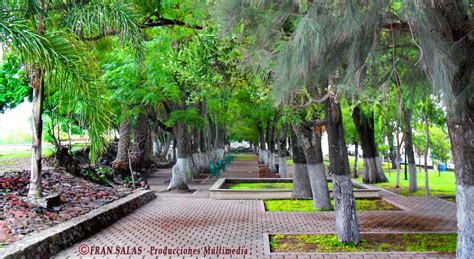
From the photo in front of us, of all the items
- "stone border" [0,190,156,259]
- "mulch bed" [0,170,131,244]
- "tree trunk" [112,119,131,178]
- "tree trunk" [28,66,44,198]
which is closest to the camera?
"stone border" [0,190,156,259]

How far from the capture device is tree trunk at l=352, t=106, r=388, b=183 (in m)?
20.0

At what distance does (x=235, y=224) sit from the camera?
10.0m

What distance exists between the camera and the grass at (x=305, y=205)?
12.4 metres

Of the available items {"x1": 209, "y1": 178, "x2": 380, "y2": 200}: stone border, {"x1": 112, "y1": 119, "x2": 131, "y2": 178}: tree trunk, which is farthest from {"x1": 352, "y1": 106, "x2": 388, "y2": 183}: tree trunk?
{"x1": 112, "y1": 119, "x2": 131, "y2": 178}: tree trunk

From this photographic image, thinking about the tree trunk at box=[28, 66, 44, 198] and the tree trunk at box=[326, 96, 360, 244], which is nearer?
the tree trunk at box=[326, 96, 360, 244]

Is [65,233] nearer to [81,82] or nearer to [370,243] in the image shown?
[81,82]

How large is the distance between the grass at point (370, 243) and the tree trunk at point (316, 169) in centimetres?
364

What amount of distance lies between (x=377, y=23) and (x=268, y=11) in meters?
1.60

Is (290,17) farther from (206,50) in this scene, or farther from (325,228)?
(325,228)

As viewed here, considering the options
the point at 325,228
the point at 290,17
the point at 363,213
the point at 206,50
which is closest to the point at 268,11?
the point at 290,17

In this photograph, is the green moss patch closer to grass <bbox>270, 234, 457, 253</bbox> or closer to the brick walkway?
the brick walkway

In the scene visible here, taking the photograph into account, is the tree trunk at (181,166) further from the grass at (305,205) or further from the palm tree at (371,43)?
the palm tree at (371,43)

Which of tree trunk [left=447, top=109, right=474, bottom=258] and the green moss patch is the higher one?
tree trunk [left=447, top=109, right=474, bottom=258]

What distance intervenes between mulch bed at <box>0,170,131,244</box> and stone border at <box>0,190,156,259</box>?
0.26 metres
